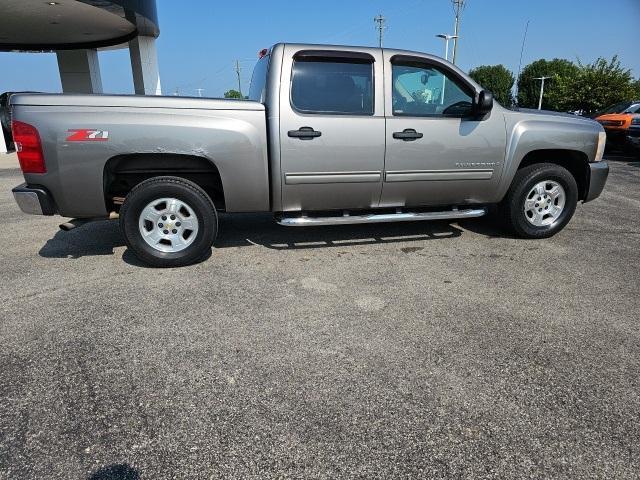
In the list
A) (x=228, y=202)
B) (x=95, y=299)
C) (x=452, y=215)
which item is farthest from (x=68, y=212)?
(x=452, y=215)

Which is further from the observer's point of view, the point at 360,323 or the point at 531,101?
the point at 531,101

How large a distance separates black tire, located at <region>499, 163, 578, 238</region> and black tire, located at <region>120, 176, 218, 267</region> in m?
3.16

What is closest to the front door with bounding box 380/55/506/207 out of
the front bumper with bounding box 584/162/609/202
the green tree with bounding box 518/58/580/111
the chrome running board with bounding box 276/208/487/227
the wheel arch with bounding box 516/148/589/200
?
the chrome running board with bounding box 276/208/487/227

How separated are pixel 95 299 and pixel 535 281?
12.0 feet

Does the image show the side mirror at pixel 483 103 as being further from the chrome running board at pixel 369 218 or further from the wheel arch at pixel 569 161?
the chrome running board at pixel 369 218

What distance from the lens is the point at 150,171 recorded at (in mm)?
4109

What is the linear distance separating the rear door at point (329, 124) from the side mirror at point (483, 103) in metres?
0.96

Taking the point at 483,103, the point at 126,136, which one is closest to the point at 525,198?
the point at 483,103

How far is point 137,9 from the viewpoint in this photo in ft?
42.4

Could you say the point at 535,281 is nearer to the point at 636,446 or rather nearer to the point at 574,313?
the point at 574,313

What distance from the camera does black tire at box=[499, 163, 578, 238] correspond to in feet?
15.7

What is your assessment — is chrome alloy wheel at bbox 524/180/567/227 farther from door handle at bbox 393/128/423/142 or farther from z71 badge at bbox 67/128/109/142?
z71 badge at bbox 67/128/109/142

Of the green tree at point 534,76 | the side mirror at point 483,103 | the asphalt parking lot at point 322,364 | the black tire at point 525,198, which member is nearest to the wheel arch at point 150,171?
the asphalt parking lot at point 322,364

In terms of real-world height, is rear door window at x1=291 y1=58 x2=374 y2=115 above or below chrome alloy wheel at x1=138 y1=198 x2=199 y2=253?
above
